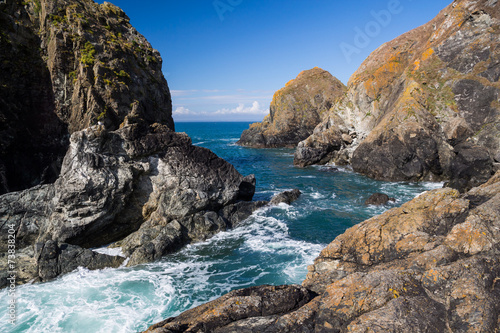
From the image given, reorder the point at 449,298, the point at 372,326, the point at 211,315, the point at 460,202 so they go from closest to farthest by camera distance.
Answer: the point at 372,326
the point at 449,298
the point at 211,315
the point at 460,202

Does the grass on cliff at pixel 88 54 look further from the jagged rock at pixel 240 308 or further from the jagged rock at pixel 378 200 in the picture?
the jagged rock at pixel 378 200

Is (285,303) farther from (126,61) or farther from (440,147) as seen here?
(440,147)

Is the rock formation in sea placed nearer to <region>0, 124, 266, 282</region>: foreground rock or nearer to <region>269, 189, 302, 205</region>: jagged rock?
<region>0, 124, 266, 282</region>: foreground rock

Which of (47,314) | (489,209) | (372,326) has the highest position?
(489,209)

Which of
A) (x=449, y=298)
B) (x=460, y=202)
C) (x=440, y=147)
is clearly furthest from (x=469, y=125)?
(x=449, y=298)

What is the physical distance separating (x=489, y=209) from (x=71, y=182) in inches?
862

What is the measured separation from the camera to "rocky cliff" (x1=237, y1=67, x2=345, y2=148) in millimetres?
79312

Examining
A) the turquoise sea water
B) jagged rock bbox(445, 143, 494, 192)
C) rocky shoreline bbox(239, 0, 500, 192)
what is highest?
rocky shoreline bbox(239, 0, 500, 192)

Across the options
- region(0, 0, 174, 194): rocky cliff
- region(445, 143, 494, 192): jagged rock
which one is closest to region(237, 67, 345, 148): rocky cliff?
region(445, 143, 494, 192): jagged rock

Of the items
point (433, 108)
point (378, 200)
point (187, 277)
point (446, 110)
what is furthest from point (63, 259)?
point (446, 110)

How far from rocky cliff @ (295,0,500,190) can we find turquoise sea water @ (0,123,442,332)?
9.88 metres

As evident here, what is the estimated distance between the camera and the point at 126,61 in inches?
1123

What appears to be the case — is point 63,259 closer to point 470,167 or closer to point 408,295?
point 408,295

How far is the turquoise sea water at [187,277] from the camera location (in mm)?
13055
